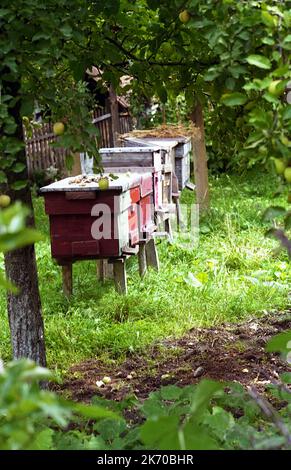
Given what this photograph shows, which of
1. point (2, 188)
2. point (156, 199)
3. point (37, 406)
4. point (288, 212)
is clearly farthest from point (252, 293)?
point (37, 406)

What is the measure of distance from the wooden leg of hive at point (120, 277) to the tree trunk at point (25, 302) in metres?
2.64

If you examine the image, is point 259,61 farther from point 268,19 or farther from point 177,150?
point 177,150

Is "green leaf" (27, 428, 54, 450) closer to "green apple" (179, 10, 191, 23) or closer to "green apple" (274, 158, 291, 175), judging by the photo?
"green apple" (274, 158, 291, 175)

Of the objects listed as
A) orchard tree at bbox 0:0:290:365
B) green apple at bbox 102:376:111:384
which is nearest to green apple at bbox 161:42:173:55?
orchard tree at bbox 0:0:290:365

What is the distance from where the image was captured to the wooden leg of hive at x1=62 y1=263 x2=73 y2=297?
6.24 metres

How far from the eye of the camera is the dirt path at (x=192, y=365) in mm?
4066

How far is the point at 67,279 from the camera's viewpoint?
20.6 ft

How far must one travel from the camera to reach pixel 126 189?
5.84 m

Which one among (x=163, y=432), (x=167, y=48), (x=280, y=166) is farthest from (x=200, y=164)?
(x=163, y=432)

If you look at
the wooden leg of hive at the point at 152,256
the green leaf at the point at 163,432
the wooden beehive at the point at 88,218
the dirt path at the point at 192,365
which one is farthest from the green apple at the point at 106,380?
the wooden leg of hive at the point at 152,256

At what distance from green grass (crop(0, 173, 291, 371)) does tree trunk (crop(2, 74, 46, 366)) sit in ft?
3.62

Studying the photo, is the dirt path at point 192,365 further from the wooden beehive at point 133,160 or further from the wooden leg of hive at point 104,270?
the wooden beehive at point 133,160

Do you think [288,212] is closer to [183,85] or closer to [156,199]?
[183,85]
